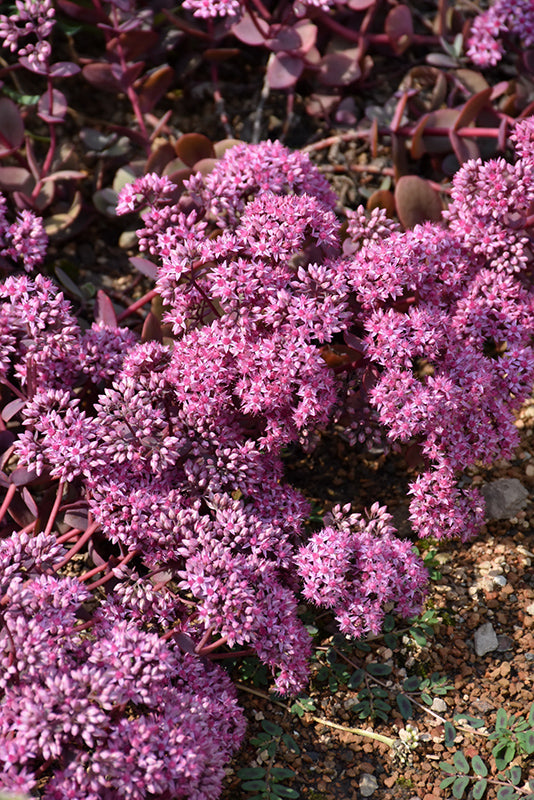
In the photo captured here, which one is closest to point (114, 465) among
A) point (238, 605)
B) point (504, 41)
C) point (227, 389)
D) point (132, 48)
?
point (227, 389)

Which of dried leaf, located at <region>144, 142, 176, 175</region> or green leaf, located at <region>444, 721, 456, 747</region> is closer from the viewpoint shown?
green leaf, located at <region>444, 721, 456, 747</region>

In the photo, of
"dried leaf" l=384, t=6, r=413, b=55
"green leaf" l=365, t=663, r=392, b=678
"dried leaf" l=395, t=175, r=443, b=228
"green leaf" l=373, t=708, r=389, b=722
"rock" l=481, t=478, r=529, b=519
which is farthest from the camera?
"dried leaf" l=384, t=6, r=413, b=55

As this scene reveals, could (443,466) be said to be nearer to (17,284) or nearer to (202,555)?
(202,555)

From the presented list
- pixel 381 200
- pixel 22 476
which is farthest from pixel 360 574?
pixel 381 200

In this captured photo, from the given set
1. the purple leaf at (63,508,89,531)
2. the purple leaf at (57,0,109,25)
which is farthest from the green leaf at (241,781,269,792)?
the purple leaf at (57,0,109,25)

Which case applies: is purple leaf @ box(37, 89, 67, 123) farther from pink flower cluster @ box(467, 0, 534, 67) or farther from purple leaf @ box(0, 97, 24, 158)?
pink flower cluster @ box(467, 0, 534, 67)

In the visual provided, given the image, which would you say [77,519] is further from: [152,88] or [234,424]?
[152,88]

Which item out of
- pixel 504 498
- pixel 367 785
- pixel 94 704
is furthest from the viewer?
pixel 504 498
